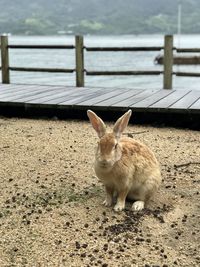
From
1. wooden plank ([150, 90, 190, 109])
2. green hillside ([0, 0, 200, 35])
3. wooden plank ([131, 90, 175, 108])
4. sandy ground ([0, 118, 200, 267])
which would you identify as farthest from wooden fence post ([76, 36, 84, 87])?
green hillside ([0, 0, 200, 35])

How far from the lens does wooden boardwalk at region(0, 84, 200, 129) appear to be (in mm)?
8289

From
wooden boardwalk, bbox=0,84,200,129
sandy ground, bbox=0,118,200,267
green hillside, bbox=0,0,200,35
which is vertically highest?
green hillside, bbox=0,0,200,35

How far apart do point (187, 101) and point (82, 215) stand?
4601mm

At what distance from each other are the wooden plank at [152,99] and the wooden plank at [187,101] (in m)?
0.38

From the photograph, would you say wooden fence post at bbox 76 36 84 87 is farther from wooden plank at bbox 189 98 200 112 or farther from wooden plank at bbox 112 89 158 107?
wooden plank at bbox 189 98 200 112

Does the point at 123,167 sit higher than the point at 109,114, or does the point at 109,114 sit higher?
the point at 123,167

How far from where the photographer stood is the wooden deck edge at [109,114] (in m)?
8.23

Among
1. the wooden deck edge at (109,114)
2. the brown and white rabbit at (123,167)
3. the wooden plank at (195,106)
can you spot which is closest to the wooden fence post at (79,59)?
the wooden deck edge at (109,114)

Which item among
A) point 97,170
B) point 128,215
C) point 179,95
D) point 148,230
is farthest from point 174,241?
point 179,95

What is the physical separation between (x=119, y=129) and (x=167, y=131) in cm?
365

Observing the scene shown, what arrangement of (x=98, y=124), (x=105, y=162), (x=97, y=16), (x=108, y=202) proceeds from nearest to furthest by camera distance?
(x=105, y=162) → (x=98, y=124) → (x=108, y=202) → (x=97, y=16)

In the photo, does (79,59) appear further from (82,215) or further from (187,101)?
(82,215)

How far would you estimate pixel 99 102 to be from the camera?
28.8 ft

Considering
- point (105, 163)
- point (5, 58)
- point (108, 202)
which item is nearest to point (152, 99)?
point (5, 58)
